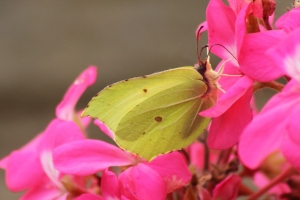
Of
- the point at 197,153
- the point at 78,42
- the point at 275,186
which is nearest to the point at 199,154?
the point at 197,153

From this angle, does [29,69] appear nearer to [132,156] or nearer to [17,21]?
[17,21]

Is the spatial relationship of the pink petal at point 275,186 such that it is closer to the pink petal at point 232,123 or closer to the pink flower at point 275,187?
the pink flower at point 275,187

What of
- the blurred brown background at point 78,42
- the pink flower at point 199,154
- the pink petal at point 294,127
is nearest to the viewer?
the pink petal at point 294,127

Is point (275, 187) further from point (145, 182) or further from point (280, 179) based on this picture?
point (145, 182)

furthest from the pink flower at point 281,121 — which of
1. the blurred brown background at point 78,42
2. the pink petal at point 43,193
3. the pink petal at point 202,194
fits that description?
the blurred brown background at point 78,42

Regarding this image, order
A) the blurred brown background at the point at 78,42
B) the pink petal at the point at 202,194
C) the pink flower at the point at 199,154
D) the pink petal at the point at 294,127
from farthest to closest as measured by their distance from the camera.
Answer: the blurred brown background at the point at 78,42, the pink flower at the point at 199,154, the pink petal at the point at 202,194, the pink petal at the point at 294,127

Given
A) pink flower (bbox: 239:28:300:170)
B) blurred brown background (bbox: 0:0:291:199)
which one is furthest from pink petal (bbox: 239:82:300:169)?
blurred brown background (bbox: 0:0:291:199)

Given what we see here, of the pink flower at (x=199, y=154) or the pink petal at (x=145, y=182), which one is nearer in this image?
the pink petal at (x=145, y=182)
